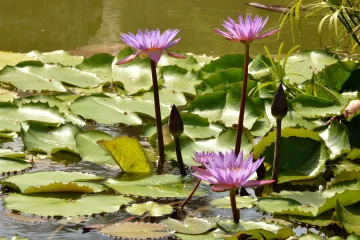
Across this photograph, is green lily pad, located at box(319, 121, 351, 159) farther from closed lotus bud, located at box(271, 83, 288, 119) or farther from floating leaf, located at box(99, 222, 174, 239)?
floating leaf, located at box(99, 222, 174, 239)

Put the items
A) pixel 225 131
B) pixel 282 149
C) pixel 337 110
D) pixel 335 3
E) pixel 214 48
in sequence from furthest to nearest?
1. pixel 214 48
2. pixel 335 3
3. pixel 337 110
4. pixel 225 131
5. pixel 282 149

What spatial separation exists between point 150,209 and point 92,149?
0.45 m

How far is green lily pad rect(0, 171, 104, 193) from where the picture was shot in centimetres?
185

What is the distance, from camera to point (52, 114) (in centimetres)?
252

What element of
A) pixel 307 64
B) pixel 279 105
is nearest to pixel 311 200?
pixel 279 105

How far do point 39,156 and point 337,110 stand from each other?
1009 millimetres

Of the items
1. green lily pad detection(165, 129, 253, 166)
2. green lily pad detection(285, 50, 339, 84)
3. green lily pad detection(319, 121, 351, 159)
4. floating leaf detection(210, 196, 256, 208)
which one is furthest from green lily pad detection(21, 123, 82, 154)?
green lily pad detection(285, 50, 339, 84)

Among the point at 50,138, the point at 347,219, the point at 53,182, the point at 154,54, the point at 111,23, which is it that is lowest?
the point at 347,219

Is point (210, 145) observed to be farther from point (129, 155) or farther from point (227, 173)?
point (227, 173)

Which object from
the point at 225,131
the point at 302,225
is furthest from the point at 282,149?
the point at 302,225

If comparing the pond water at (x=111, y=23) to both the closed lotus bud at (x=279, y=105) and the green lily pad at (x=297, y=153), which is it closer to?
the green lily pad at (x=297, y=153)

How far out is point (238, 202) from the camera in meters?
1.85

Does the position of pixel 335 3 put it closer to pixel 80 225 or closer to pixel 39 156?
pixel 39 156

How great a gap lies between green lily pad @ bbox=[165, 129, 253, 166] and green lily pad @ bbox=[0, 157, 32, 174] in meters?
0.44
